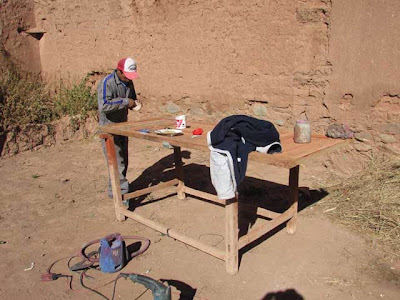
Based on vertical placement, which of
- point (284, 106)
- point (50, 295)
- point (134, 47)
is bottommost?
point (50, 295)

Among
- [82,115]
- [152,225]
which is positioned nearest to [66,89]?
[82,115]

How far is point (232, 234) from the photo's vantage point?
2.68 meters

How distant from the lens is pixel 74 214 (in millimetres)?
4020

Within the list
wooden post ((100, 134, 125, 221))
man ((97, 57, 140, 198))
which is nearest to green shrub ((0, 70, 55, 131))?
man ((97, 57, 140, 198))

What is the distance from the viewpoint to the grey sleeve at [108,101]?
3729mm

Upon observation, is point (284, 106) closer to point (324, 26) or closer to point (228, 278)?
point (324, 26)

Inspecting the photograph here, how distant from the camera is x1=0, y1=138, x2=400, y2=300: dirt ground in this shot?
2.65 metres

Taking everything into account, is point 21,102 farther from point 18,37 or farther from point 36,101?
point 18,37

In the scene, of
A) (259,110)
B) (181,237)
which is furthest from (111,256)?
(259,110)

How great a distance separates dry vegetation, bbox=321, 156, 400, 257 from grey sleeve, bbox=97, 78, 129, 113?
7.91 feet

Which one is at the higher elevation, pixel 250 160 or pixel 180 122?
pixel 180 122

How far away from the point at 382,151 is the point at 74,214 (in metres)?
3.60

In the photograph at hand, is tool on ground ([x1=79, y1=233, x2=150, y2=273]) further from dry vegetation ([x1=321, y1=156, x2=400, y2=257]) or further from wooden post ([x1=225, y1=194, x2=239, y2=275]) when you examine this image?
dry vegetation ([x1=321, y1=156, x2=400, y2=257])

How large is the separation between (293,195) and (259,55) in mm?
2481
